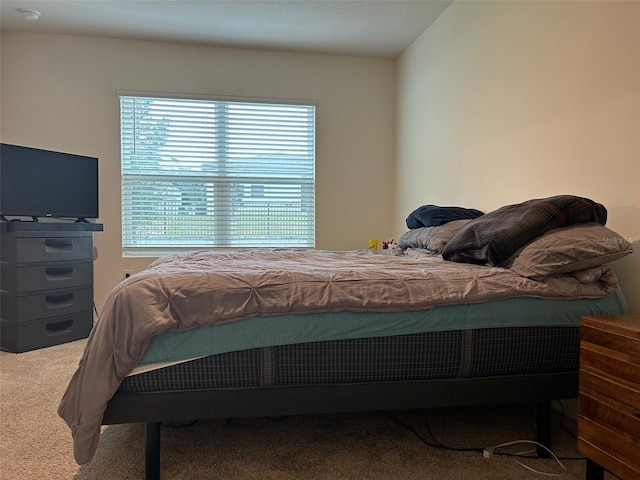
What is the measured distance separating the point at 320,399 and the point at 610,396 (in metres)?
0.82

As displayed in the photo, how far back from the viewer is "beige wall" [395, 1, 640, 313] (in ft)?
5.71

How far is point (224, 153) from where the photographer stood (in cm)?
405

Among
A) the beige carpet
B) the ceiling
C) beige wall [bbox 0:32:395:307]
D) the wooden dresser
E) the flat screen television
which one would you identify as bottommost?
the beige carpet

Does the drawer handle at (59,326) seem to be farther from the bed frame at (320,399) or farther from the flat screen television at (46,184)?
the bed frame at (320,399)

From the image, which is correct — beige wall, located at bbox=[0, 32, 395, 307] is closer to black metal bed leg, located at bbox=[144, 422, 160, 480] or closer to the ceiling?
the ceiling

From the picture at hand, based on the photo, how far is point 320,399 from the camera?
1401 millimetres

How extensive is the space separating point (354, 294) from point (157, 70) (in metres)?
3.33

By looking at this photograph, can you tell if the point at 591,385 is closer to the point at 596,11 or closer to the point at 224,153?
the point at 596,11

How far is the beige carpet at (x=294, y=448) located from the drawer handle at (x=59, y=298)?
4.08 feet

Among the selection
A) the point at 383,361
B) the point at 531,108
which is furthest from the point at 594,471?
the point at 531,108

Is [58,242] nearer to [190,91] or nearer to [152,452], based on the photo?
[190,91]

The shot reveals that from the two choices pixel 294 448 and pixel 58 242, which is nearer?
pixel 294 448

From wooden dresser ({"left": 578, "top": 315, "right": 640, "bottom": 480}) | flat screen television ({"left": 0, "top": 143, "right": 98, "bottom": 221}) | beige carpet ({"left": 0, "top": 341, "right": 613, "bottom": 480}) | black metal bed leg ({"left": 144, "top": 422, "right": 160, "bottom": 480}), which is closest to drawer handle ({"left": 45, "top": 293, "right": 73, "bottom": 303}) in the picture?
flat screen television ({"left": 0, "top": 143, "right": 98, "bottom": 221})

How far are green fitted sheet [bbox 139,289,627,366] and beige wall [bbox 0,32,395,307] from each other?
110 inches
